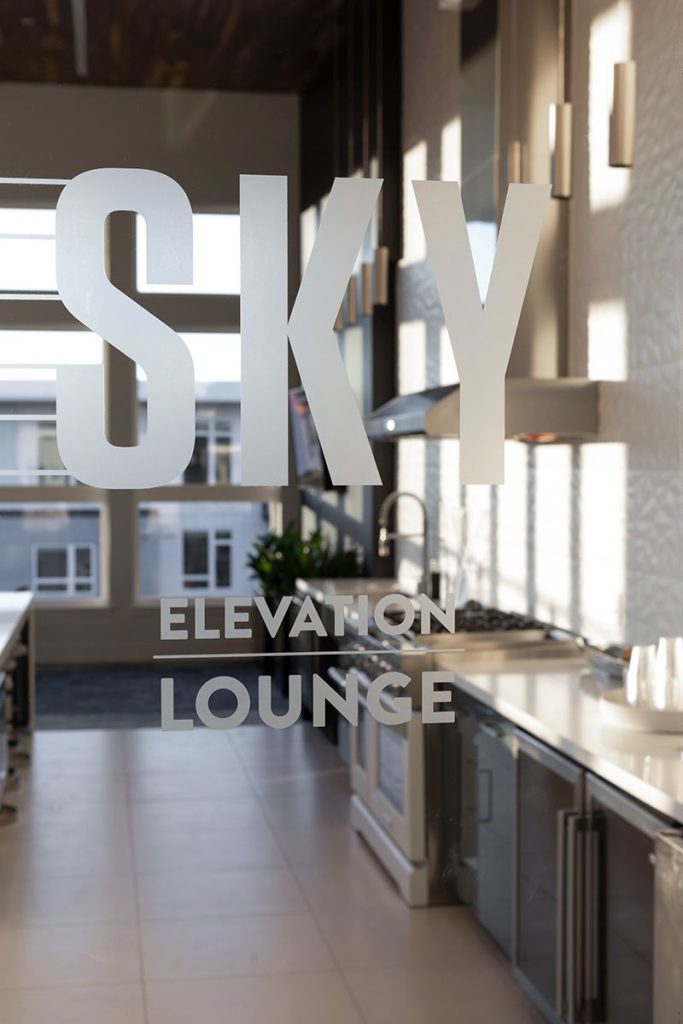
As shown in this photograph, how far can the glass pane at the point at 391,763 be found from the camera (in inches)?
83.4

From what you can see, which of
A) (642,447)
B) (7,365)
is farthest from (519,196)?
(7,365)

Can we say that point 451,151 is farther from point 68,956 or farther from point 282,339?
point 68,956

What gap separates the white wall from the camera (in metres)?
2.25

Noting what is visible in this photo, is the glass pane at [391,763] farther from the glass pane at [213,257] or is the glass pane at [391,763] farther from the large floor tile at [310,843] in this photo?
the glass pane at [213,257]

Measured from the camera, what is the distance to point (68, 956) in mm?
2158

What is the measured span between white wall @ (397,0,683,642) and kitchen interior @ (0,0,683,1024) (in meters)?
0.01

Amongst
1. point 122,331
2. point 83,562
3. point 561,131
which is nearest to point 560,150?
point 561,131

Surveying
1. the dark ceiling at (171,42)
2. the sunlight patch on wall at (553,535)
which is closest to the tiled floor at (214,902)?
the sunlight patch on wall at (553,535)

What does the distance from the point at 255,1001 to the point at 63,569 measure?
33.0 inches

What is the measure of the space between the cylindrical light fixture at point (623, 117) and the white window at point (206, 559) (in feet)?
3.56

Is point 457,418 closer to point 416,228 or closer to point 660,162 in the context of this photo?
point 416,228

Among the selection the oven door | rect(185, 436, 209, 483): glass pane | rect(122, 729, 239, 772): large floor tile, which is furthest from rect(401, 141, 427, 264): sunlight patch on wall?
rect(122, 729, 239, 772): large floor tile

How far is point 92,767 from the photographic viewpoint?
2215 millimetres

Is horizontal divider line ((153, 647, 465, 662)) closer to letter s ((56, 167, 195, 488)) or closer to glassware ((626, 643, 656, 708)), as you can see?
letter s ((56, 167, 195, 488))
